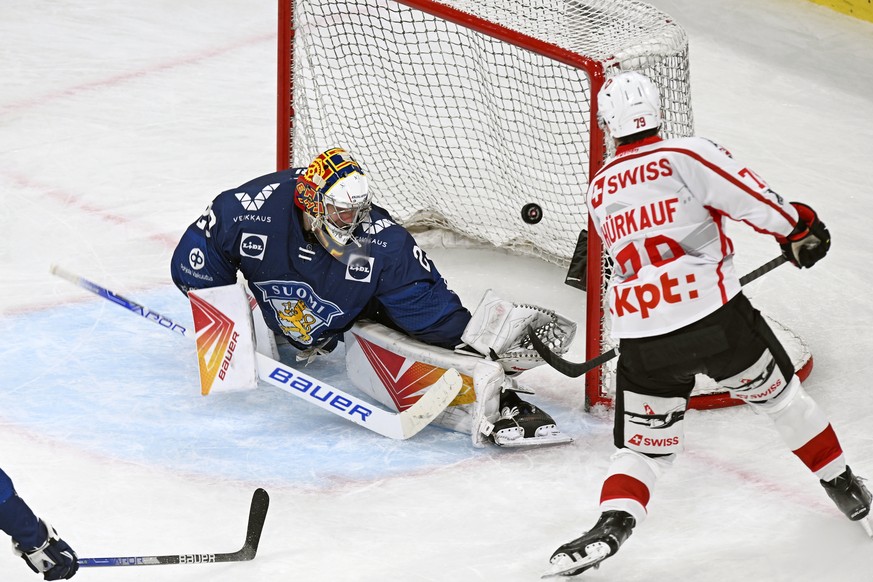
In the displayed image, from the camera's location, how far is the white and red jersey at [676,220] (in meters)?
2.79

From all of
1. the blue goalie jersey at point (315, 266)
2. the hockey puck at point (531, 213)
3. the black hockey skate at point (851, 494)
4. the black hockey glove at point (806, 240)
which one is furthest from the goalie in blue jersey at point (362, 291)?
the black hockey glove at point (806, 240)

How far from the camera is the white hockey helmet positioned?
284cm

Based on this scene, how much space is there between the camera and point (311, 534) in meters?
3.10

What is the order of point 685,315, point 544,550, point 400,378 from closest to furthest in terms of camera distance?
point 685,315, point 544,550, point 400,378

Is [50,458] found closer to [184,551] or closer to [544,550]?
[184,551]

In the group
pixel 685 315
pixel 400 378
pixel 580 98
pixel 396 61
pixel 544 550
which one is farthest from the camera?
pixel 580 98

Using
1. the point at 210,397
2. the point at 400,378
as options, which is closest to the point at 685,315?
the point at 400,378

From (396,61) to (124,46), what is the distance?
225 centimetres

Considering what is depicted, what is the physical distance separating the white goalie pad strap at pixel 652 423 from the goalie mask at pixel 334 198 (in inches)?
35.9

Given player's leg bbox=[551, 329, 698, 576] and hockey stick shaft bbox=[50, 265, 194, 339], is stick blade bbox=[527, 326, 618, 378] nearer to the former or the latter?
player's leg bbox=[551, 329, 698, 576]

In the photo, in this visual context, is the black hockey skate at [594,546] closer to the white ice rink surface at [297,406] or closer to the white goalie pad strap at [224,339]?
the white ice rink surface at [297,406]

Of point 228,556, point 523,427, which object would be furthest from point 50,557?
point 523,427

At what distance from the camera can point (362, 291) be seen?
3586 mm

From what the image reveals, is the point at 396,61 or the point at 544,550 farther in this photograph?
the point at 396,61
